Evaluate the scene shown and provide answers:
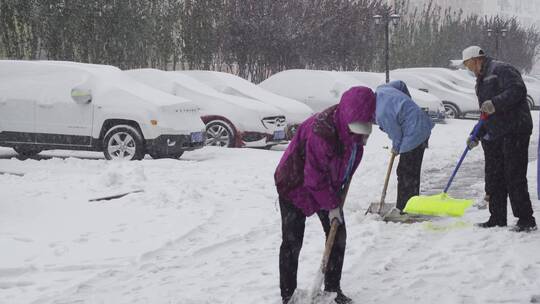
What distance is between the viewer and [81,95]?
11570mm

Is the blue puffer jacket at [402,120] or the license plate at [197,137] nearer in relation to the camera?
the blue puffer jacket at [402,120]

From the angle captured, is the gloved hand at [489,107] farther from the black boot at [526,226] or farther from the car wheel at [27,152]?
the car wheel at [27,152]

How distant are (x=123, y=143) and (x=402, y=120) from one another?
19.1 ft

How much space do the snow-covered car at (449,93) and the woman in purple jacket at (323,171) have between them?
20546mm

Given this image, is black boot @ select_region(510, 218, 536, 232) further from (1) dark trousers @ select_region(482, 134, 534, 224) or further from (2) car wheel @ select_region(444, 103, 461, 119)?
(2) car wheel @ select_region(444, 103, 461, 119)

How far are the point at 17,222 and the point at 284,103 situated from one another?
896cm

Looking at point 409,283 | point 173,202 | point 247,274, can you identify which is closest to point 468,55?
point 409,283

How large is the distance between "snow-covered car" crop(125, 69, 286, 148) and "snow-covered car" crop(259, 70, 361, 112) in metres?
4.23

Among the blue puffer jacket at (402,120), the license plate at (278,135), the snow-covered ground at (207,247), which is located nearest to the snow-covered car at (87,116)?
the snow-covered ground at (207,247)

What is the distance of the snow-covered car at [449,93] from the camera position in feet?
80.4

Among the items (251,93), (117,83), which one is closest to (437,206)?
(117,83)

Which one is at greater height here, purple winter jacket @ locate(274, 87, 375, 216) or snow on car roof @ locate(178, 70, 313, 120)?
snow on car roof @ locate(178, 70, 313, 120)

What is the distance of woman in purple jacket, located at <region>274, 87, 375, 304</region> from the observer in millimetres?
4055

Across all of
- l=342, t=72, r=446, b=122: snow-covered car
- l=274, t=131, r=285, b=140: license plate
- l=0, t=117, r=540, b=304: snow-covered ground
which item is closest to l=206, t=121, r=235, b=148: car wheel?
l=274, t=131, r=285, b=140: license plate
